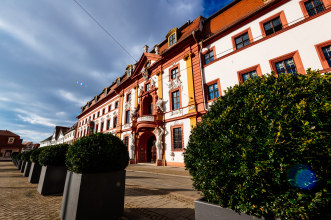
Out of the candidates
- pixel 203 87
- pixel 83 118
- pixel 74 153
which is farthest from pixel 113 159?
pixel 83 118

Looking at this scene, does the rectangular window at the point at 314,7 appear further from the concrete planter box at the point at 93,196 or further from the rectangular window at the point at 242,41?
the concrete planter box at the point at 93,196

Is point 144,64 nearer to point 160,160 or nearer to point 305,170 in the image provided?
point 160,160

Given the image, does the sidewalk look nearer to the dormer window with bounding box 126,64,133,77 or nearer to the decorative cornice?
the decorative cornice

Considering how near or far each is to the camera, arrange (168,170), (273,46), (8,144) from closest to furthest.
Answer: (273,46), (168,170), (8,144)

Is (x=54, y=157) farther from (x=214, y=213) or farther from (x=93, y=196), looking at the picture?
(x=214, y=213)

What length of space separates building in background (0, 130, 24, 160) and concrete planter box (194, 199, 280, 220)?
68823 mm

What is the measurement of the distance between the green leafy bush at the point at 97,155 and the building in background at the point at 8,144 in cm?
6618

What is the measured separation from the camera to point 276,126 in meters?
1.67

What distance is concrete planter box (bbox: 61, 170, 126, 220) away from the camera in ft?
8.96

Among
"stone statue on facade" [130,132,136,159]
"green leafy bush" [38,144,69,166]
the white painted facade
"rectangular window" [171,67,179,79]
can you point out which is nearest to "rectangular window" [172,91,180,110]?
"rectangular window" [171,67,179,79]

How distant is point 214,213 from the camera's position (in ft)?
A: 6.35

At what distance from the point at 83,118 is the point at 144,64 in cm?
2880

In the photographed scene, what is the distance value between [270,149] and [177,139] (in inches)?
483

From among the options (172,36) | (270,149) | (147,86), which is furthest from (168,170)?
(172,36)
